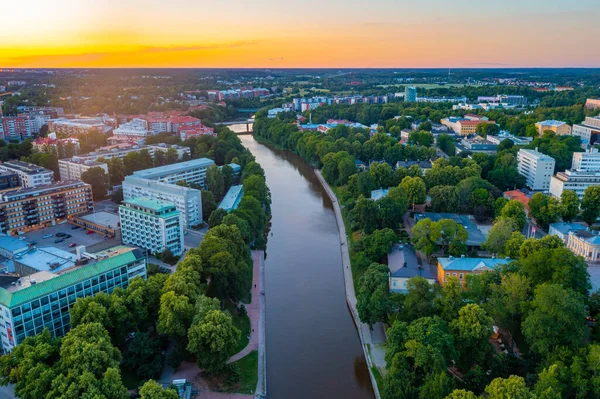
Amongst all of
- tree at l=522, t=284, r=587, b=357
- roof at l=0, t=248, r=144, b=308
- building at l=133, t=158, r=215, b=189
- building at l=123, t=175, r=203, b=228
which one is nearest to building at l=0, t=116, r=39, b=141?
building at l=133, t=158, r=215, b=189

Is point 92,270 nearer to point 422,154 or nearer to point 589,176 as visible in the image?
point 589,176

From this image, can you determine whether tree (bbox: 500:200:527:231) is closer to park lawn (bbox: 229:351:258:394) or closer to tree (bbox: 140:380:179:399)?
park lawn (bbox: 229:351:258:394)

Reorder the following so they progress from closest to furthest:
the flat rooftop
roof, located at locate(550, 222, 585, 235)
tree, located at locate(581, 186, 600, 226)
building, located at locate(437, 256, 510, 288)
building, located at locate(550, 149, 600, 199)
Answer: building, located at locate(437, 256, 510, 288), roof, located at locate(550, 222, 585, 235), the flat rooftop, tree, located at locate(581, 186, 600, 226), building, located at locate(550, 149, 600, 199)

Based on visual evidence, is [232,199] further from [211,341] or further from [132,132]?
[132,132]

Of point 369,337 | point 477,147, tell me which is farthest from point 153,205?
point 477,147

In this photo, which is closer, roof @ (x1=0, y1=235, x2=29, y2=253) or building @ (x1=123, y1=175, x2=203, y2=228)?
roof @ (x1=0, y1=235, x2=29, y2=253)

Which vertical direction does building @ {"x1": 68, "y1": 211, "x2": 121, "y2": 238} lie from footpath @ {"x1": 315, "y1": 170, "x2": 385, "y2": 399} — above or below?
above

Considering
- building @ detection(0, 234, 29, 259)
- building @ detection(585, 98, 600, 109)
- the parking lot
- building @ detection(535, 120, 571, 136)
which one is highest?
building @ detection(585, 98, 600, 109)
